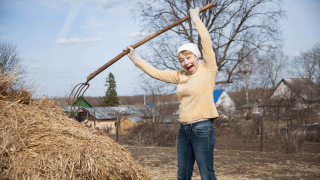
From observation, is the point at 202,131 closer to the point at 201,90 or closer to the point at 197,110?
the point at 197,110

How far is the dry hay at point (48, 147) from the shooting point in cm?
208

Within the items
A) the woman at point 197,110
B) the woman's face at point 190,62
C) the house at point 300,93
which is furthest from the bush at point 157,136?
the woman's face at point 190,62

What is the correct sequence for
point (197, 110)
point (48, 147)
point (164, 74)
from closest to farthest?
point (48, 147)
point (197, 110)
point (164, 74)

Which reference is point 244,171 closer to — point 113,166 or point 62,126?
point 113,166

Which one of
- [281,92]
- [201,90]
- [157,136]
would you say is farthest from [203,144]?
[281,92]

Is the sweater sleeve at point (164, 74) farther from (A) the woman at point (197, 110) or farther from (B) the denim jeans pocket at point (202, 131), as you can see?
(B) the denim jeans pocket at point (202, 131)

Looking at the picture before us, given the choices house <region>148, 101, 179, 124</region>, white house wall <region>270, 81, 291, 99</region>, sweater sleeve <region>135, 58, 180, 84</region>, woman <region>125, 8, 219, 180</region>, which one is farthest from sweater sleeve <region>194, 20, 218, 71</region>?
white house wall <region>270, 81, 291, 99</region>

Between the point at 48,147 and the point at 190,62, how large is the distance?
5.02ft

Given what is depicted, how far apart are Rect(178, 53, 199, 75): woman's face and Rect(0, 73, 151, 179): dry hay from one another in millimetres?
1164

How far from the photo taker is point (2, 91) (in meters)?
2.67

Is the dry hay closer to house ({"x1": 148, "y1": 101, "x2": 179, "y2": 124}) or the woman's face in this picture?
the woman's face

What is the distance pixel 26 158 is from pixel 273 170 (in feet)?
17.1

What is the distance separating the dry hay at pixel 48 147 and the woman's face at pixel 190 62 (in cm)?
116

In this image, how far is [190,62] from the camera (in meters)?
2.53
